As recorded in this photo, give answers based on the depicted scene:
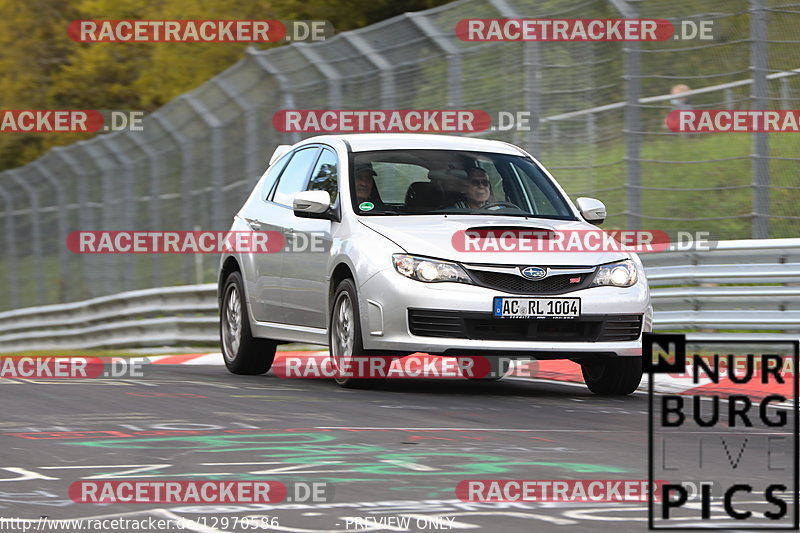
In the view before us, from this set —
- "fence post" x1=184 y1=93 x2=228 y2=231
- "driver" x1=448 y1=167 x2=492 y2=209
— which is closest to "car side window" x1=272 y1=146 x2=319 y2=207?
"driver" x1=448 y1=167 x2=492 y2=209

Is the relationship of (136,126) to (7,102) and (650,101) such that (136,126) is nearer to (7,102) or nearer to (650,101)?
(650,101)

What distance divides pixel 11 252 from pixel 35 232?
2.31 meters

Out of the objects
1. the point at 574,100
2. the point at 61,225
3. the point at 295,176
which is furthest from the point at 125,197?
the point at 295,176

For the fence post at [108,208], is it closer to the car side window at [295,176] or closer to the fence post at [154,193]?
the fence post at [154,193]

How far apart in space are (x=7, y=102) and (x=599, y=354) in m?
47.0

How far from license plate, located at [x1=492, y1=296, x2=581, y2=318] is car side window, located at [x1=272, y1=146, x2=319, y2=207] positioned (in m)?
2.64

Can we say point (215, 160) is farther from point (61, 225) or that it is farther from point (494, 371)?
point (494, 371)

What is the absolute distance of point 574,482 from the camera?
712 centimetres

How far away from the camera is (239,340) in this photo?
44.4 feet

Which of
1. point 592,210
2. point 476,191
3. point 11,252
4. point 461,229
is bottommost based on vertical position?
point 11,252

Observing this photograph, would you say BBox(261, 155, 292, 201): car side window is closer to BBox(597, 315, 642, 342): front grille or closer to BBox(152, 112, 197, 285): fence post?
BBox(597, 315, 642, 342): front grille

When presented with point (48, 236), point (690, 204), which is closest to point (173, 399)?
point (690, 204)

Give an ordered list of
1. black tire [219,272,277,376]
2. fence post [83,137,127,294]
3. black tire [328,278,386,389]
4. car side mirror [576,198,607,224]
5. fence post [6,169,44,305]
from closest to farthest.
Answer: black tire [328,278,386,389]
car side mirror [576,198,607,224]
black tire [219,272,277,376]
fence post [83,137,127,294]
fence post [6,169,44,305]

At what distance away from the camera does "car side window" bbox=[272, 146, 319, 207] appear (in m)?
12.9
